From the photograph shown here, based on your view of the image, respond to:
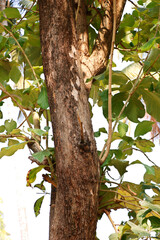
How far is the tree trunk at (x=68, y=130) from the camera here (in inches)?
17.0

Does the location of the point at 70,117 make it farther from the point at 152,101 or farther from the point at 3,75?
the point at 3,75

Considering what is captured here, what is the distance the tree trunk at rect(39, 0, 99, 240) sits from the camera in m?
0.43

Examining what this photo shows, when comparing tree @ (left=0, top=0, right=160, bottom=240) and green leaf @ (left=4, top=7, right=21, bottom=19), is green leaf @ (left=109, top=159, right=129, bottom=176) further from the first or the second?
green leaf @ (left=4, top=7, right=21, bottom=19)

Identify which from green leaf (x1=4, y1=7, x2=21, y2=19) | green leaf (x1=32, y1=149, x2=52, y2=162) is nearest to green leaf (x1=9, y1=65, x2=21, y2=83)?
green leaf (x1=4, y1=7, x2=21, y2=19)

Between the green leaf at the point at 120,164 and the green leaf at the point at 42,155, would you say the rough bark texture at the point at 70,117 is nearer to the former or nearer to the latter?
the green leaf at the point at 42,155

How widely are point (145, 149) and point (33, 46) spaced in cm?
34

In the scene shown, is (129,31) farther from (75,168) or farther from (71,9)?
(75,168)

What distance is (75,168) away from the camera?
0.44 metres

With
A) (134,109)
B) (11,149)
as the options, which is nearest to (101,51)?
(134,109)

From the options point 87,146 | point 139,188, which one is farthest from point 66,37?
point 139,188

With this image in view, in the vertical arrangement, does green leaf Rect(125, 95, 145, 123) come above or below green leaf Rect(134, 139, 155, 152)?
above

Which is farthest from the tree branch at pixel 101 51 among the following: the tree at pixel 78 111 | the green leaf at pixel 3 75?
the green leaf at pixel 3 75

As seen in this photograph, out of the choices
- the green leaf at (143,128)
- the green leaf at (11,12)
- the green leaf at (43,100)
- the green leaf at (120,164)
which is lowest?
the green leaf at (120,164)

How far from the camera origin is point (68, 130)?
1.50 ft
